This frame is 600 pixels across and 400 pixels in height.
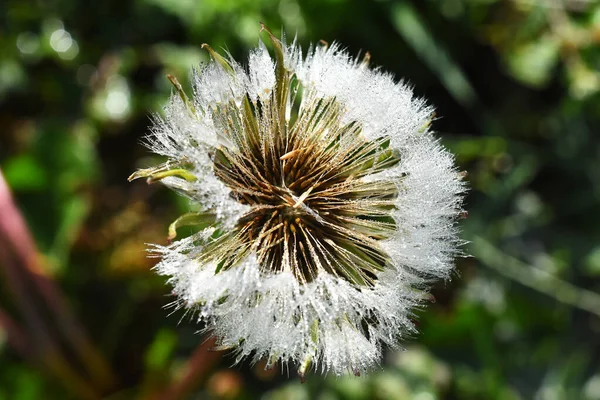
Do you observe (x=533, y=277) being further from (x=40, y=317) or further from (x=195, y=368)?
(x=40, y=317)

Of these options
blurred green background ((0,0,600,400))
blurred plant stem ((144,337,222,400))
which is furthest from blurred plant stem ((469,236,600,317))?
blurred plant stem ((144,337,222,400))

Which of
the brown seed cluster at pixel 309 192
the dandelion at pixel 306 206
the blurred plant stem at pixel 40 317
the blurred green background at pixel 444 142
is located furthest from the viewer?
the blurred green background at pixel 444 142

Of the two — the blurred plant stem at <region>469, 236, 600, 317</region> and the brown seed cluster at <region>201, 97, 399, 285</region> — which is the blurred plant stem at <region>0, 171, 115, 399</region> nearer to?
the brown seed cluster at <region>201, 97, 399, 285</region>

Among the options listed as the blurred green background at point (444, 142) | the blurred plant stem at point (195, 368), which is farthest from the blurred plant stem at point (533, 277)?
the blurred plant stem at point (195, 368)

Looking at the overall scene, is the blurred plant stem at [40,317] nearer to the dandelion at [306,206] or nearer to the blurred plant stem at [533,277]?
the dandelion at [306,206]

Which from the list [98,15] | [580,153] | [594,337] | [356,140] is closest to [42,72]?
[98,15]
